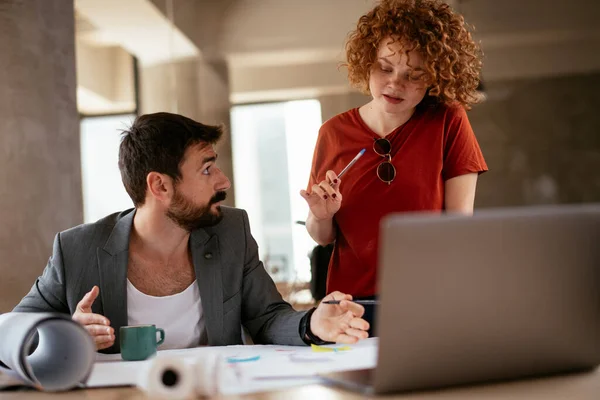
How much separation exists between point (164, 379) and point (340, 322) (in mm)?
491

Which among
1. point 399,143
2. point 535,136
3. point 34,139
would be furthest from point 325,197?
point 535,136

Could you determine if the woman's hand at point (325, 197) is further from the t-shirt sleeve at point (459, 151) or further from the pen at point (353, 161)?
the t-shirt sleeve at point (459, 151)

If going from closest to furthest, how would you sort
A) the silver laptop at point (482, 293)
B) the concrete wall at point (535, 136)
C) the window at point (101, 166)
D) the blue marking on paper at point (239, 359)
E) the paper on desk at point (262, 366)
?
1. the silver laptop at point (482, 293)
2. the paper on desk at point (262, 366)
3. the blue marking on paper at point (239, 359)
4. the window at point (101, 166)
5. the concrete wall at point (535, 136)

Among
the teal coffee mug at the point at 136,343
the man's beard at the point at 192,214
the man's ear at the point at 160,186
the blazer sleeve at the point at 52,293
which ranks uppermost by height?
the man's ear at the point at 160,186

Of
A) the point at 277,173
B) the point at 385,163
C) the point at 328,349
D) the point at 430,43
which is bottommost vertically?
the point at 328,349

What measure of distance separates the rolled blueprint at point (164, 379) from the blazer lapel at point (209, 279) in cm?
74

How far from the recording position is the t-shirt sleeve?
2.00 meters

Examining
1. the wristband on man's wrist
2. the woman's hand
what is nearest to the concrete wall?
the woman's hand

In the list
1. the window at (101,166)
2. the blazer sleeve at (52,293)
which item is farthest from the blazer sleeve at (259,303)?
the window at (101,166)

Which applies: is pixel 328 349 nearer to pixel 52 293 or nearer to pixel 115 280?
pixel 115 280

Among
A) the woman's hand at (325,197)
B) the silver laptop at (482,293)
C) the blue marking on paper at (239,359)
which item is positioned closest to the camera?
the silver laptop at (482,293)

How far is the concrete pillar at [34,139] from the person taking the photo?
10.2ft

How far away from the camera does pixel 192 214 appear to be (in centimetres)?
196

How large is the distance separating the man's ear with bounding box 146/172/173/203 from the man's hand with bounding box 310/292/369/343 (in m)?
0.63
